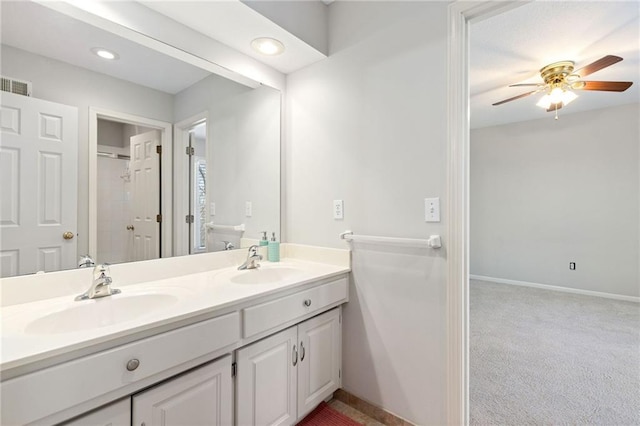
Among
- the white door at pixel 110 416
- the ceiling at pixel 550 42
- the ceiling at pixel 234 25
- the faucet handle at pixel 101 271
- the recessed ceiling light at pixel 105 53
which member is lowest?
the white door at pixel 110 416

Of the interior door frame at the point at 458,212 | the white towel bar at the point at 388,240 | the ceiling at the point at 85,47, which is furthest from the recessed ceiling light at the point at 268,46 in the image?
the white towel bar at the point at 388,240

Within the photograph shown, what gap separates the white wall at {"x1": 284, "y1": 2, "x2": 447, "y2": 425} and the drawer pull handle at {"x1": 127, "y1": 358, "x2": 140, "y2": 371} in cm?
115

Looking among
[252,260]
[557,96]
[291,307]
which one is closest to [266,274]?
[252,260]

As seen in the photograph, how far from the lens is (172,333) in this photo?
99cm

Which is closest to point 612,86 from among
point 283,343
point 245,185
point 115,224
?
point 245,185

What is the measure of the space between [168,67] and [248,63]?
51 cm

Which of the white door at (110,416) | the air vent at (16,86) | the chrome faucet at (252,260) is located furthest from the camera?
the chrome faucet at (252,260)

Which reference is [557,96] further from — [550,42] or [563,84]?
[550,42]

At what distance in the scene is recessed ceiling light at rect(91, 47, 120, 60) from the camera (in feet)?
4.37

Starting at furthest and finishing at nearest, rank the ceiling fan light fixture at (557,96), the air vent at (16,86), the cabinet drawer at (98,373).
A: the ceiling fan light fixture at (557,96), the air vent at (16,86), the cabinet drawer at (98,373)

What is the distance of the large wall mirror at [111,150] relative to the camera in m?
1.13

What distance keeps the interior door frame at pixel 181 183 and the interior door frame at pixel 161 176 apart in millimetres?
29

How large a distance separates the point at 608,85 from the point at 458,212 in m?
2.39

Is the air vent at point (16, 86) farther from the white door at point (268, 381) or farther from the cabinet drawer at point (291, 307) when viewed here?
the white door at point (268, 381)
